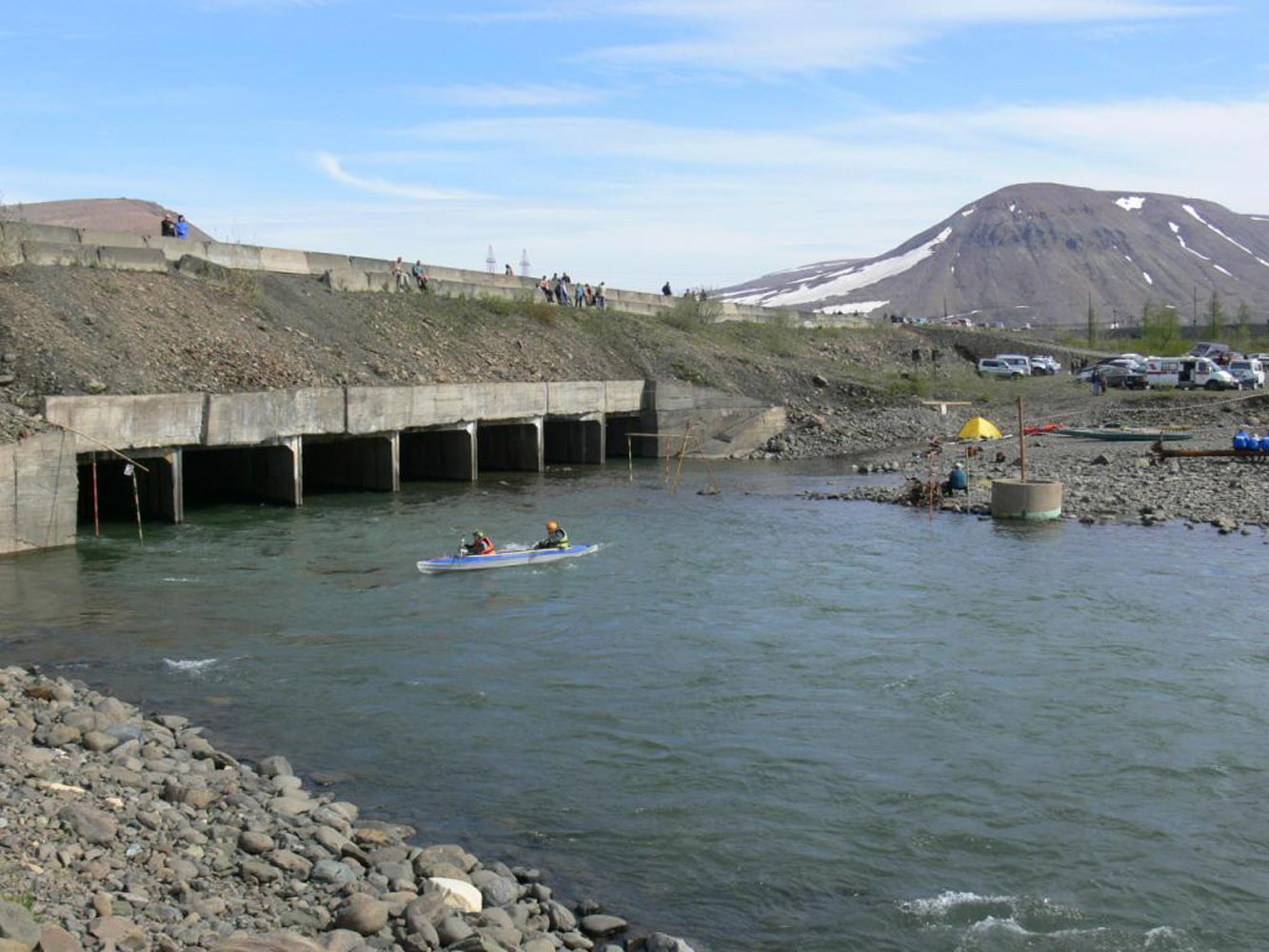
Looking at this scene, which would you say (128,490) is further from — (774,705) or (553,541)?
(774,705)

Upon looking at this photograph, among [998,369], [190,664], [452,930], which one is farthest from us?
[998,369]

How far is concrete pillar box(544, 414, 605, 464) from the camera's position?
62.1m

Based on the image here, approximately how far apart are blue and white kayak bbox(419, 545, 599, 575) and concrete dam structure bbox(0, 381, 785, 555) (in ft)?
35.4

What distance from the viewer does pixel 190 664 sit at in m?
23.4

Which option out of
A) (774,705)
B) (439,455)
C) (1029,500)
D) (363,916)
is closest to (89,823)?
(363,916)

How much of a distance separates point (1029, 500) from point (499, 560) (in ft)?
57.1

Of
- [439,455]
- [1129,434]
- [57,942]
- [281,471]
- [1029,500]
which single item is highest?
[1129,434]

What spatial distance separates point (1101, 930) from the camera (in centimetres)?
1346

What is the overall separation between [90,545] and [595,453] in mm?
29921

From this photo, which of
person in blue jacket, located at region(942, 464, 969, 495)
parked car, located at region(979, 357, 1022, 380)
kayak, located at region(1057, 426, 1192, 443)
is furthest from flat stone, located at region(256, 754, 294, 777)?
parked car, located at region(979, 357, 1022, 380)

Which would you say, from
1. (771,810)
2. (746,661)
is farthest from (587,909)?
(746,661)

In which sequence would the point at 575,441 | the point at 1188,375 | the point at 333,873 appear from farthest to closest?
the point at 1188,375, the point at 575,441, the point at 333,873

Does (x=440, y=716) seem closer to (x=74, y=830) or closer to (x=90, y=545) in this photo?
(x=74, y=830)

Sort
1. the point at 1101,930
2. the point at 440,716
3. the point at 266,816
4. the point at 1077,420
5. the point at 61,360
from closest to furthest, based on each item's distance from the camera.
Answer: the point at 1101,930 → the point at 266,816 → the point at 440,716 → the point at 61,360 → the point at 1077,420
